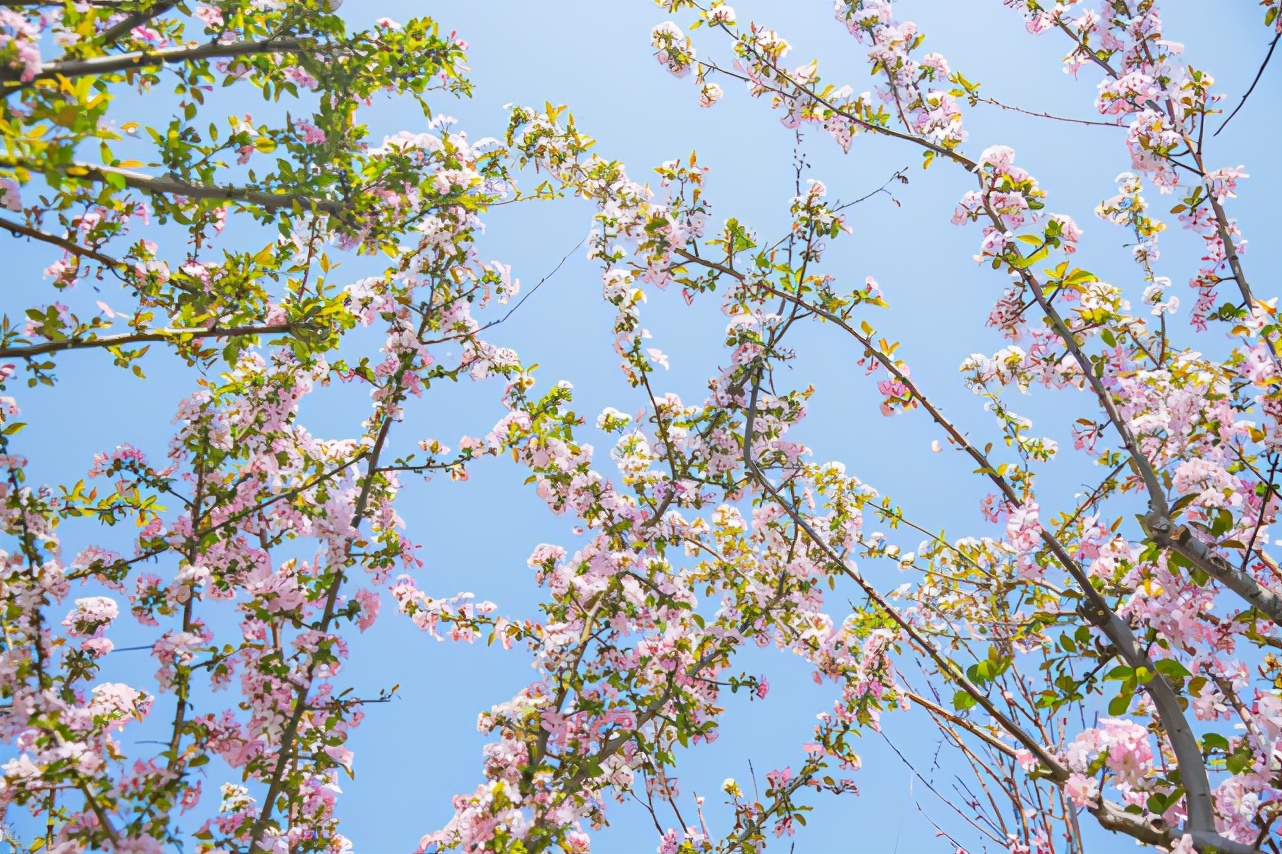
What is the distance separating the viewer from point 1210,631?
97.7 inches

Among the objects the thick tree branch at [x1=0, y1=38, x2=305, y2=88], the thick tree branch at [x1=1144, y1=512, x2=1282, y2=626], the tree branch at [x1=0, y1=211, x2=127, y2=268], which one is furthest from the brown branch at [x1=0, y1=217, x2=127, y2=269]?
the thick tree branch at [x1=1144, y1=512, x2=1282, y2=626]

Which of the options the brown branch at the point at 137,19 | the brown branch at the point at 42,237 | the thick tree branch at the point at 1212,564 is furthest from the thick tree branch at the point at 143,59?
the thick tree branch at the point at 1212,564

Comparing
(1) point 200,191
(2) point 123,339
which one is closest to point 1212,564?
(1) point 200,191

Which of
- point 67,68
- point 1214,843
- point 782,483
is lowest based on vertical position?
point 1214,843

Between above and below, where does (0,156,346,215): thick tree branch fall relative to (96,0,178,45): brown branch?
below

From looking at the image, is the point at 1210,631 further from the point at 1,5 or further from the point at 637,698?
the point at 1,5

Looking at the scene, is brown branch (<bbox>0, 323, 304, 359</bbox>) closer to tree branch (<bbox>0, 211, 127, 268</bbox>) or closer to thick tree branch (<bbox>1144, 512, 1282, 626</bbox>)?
tree branch (<bbox>0, 211, 127, 268</bbox>)

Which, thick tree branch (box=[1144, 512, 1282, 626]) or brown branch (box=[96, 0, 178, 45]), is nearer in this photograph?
thick tree branch (box=[1144, 512, 1282, 626])

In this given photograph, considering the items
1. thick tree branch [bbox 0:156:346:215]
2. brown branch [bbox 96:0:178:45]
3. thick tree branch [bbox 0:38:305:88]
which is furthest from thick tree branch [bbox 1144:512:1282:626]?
brown branch [bbox 96:0:178:45]

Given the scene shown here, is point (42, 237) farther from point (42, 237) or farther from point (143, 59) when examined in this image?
point (143, 59)

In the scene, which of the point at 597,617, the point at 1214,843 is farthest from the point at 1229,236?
the point at 597,617

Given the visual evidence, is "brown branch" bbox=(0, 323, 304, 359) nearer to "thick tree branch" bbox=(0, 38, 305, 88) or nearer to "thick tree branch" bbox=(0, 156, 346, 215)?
"thick tree branch" bbox=(0, 156, 346, 215)

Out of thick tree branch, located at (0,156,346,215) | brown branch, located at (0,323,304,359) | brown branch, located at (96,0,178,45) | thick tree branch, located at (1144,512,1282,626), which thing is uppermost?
brown branch, located at (96,0,178,45)

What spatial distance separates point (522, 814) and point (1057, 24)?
5.13m
